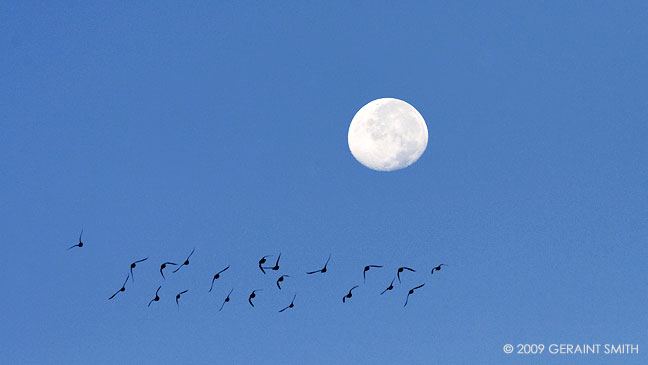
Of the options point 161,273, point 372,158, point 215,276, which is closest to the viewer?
point 161,273

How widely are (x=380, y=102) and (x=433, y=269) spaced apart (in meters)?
20.7

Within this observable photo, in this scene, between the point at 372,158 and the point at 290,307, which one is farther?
the point at 372,158

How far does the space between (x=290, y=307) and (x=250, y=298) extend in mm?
3668

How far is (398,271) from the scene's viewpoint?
79188 millimetres

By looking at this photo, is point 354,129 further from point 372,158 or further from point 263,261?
point 263,261

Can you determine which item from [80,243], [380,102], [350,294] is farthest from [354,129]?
[80,243]

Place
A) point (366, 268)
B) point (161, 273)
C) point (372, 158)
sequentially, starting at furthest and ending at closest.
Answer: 1. point (372, 158)
2. point (366, 268)
3. point (161, 273)

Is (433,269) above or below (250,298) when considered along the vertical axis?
above

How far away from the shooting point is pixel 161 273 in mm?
75375

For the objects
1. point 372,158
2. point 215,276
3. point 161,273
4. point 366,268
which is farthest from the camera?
point 372,158

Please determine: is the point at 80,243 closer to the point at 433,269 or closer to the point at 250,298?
the point at 250,298

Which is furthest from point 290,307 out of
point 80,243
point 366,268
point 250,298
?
point 80,243

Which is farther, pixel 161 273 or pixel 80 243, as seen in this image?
pixel 80 243

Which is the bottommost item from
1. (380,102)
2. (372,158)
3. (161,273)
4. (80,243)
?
(161,273)
